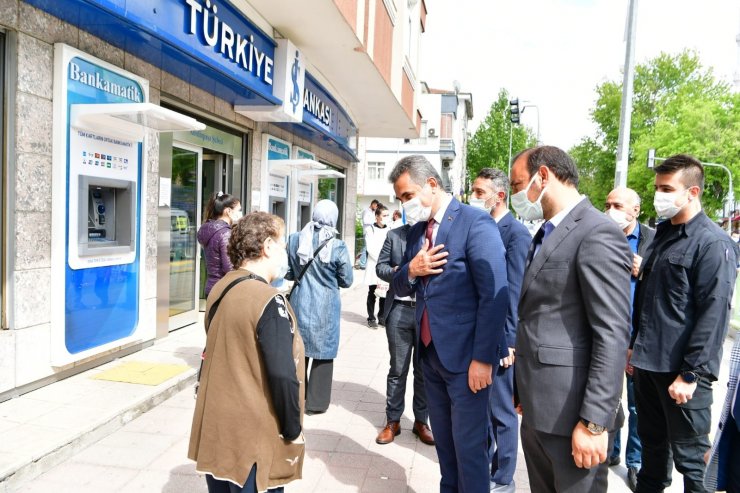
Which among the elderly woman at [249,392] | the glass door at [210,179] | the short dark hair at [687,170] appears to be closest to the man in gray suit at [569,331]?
the elderly woman at [249,392]

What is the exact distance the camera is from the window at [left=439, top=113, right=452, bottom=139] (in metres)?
49.3

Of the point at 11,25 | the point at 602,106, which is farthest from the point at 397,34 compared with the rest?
the point at 602,106

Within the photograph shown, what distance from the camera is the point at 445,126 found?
49500 mm

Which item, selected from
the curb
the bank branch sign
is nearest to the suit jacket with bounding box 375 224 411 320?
the curb

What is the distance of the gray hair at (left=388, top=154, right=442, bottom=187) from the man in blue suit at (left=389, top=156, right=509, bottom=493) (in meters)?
0.21

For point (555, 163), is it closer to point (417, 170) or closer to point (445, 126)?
point (417, 170)

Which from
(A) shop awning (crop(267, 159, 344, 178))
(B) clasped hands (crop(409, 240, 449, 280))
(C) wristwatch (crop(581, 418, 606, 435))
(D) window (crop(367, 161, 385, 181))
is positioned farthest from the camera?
(D) window (crop(367, 161, 385, 181))

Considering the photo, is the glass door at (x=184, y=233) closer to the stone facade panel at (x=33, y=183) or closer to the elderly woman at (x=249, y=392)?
the stone facade panel at (x=33, y=183)

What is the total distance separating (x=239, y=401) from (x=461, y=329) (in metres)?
1.19

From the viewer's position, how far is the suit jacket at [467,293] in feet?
8.90

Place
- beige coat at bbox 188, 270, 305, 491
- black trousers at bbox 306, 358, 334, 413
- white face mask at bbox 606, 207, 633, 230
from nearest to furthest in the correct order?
1. beige coat at bbox 188, 270, 305, 491
2. white face mask at bbox 606, 207, 633, 230
3. black trousers at bbox 306, 358, 334, 413

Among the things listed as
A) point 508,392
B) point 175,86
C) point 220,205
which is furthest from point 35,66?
point 508,392

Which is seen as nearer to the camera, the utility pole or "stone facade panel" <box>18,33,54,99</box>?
"stone facade panel" <box>18,33,54,99</box>

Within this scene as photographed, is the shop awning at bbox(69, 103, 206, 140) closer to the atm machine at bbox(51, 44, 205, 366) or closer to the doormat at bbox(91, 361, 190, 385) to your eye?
the atm machine at bbox(51, 44, 205, 366)
